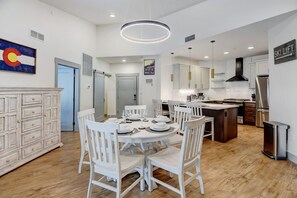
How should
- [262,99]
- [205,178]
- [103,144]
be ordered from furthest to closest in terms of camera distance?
[262,99], [205,178], [103,144]

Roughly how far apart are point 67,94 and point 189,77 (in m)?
4.22

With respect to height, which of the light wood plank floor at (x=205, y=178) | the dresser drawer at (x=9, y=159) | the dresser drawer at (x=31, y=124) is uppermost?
the dresser drawer at (x=31, y=124)

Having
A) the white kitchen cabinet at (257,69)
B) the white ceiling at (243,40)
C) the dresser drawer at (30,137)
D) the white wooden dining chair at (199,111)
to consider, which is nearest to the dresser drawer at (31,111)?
the dresser drawer at (30,137)

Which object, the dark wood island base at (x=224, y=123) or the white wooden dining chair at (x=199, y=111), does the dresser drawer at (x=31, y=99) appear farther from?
the dark wood island base at (x=224, y=123)

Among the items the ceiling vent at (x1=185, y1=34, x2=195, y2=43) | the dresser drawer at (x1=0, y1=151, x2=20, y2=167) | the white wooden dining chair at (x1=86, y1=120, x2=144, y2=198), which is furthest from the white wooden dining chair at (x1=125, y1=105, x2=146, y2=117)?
the ceiling vent at (x1=185, y1=34, x2=195, y2=43)

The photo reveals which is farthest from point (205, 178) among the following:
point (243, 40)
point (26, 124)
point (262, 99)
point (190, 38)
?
point (262, 99)

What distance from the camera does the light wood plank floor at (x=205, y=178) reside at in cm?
214

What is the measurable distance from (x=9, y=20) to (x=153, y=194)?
A: 13.3 feet

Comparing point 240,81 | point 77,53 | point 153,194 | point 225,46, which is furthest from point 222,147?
point 77,53

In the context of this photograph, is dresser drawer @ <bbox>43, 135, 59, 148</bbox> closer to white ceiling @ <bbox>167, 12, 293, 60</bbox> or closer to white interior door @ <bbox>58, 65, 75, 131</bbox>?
white interior door @ <bbox>58, 65, 75, 131</bbox>

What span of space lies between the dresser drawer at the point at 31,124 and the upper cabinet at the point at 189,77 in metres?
4.45

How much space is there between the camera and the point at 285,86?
10.8ft

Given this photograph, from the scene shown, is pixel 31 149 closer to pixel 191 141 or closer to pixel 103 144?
pixel 103 144

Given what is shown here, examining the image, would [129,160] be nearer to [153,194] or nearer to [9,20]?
[153,194]
